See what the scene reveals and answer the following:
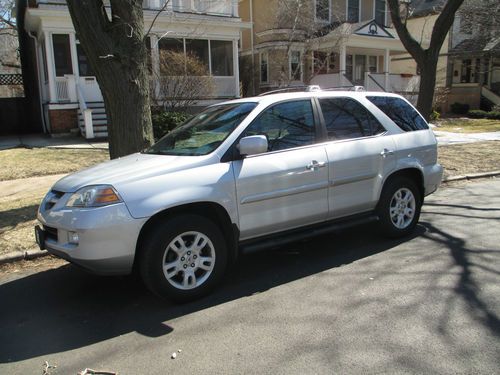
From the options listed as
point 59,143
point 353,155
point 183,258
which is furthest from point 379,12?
point 183,258

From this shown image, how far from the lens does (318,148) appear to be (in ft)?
16.0

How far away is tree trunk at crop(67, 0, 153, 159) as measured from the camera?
622cm

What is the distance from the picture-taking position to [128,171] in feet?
13.4

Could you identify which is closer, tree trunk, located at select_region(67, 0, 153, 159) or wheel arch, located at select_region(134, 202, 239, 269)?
wheel arch, located at select_region(134, 202, 239, 269)

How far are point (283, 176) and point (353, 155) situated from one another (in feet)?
3.32

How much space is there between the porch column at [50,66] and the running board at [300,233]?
1485 centimetres

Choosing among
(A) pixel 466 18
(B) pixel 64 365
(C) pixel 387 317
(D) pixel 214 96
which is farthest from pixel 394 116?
(A) pixel 466 18

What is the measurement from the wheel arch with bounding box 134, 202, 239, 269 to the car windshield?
52 centimetres

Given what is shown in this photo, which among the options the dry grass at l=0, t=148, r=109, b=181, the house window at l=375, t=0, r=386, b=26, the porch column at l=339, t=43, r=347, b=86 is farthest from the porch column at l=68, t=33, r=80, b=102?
the house window at l=375, t=0, r=386, b=26

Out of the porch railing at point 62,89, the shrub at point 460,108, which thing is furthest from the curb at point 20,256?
the shrub at point 460,108

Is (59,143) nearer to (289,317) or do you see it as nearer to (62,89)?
(62,89)

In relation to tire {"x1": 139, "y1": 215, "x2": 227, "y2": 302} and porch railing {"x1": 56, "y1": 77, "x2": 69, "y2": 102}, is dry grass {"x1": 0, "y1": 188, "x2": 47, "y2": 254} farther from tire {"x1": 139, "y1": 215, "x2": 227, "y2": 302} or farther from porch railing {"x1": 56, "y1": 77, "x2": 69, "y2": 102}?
porch railing {"x1": 56, "y1": 77, "x2": 69, "y2": 102}

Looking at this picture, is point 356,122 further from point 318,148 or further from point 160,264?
point 160,264

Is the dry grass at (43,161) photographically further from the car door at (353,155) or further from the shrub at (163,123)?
the car door at (353,155)
